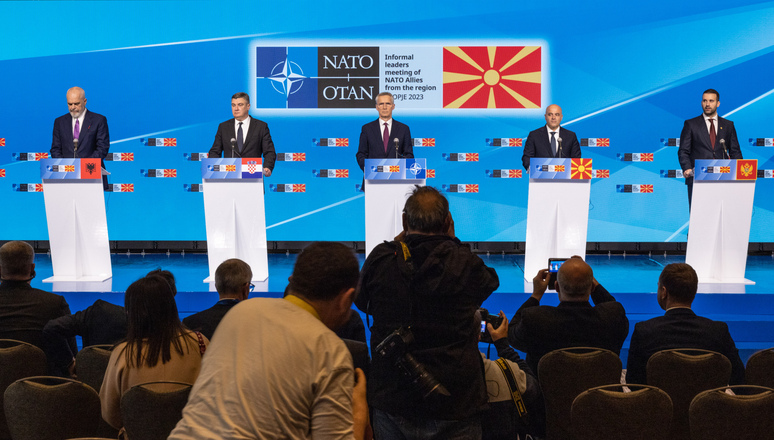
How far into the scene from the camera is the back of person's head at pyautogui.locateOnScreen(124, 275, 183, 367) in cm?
267

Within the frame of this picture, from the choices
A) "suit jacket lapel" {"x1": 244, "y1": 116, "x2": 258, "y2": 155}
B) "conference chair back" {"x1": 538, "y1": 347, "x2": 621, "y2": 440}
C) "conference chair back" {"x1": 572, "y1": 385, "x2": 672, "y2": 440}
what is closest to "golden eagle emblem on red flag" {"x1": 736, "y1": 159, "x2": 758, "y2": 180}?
"conference chair back" {"x1": 538, "y1": 347, "x2": 621, "y2": 440}

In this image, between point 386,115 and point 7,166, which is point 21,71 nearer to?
point 7,166

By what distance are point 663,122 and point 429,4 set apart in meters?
3.30

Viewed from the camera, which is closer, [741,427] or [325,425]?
[325,425]

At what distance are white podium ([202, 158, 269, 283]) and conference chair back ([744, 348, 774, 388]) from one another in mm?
3935

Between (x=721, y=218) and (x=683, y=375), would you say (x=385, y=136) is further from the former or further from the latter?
(x=683, y=375)

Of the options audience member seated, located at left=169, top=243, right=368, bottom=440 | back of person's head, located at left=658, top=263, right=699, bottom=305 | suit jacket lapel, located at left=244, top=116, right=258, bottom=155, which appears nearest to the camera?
audience member seated, located at left=169, top=243, right=368, bottom=440

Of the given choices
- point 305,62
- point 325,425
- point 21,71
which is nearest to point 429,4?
point 305,62

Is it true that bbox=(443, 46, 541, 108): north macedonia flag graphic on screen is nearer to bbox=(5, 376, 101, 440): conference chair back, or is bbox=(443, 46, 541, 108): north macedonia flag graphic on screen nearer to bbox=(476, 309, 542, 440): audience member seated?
bbox=(476, 309, 542, 440): audience member seated

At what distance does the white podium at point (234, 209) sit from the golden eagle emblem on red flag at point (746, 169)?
13.2ft

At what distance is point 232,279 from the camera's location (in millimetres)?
3615

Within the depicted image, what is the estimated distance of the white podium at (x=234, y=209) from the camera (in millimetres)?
5984

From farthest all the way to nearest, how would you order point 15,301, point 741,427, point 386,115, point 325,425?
point 386,115 < point 15,301 < point 741,427 < point 325,425

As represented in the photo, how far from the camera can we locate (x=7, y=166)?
365 inches
